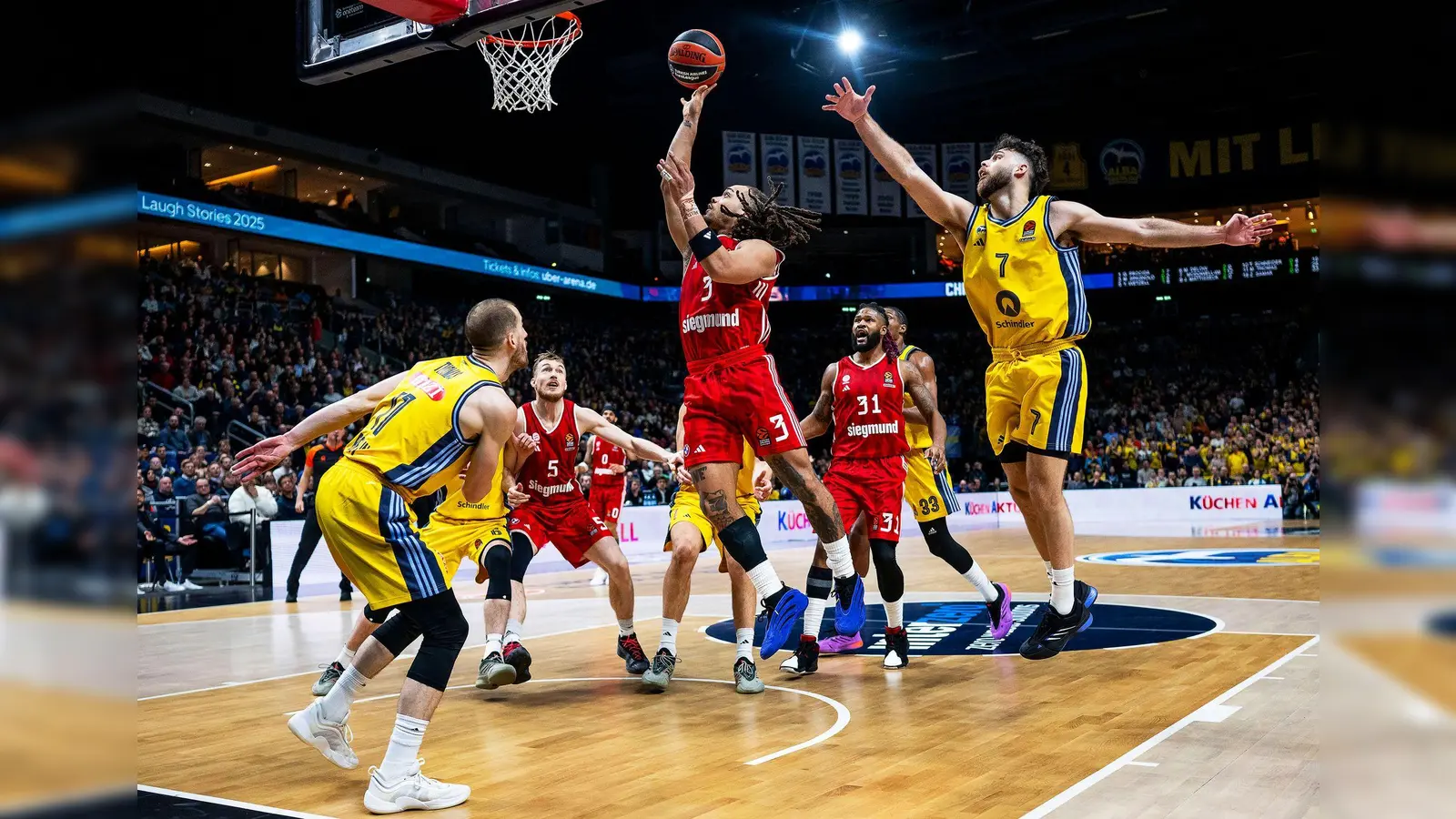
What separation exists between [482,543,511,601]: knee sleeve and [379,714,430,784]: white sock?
91.2 inches

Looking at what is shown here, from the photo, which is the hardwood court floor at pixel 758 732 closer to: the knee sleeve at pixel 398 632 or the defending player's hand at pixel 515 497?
the knee sleeve at pixel 398 632

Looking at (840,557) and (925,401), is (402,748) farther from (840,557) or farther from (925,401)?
(925,401)

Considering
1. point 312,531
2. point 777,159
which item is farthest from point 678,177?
point 777,159

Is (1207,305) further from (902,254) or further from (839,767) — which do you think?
(839,767)

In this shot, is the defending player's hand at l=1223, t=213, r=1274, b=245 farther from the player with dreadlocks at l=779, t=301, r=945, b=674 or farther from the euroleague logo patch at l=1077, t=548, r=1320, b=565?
the euroleague logo patch at l=1077, t=548, r=1320, b=565

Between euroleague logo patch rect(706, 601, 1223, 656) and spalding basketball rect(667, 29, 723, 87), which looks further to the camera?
euroleague logo patch rect(706, 601, 1223, 656)

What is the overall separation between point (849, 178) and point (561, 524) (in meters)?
27.0

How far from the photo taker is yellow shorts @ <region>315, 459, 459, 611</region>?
3.95 meters

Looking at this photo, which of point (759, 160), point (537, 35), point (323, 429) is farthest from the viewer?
point (759, 160)

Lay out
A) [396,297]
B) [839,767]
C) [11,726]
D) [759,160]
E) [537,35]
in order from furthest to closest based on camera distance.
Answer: [759,160], [396,297], [537,35], [839,767], [11,726]

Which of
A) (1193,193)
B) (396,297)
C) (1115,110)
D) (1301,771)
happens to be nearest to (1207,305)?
(1193,193)

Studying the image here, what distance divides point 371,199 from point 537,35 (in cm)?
2146

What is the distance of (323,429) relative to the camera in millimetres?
4418

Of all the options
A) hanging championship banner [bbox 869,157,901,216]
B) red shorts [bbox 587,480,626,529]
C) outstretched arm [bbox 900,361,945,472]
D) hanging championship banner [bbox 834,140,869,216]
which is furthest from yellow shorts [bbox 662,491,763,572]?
hanging championship banner [bbox 869,157,901,216]
